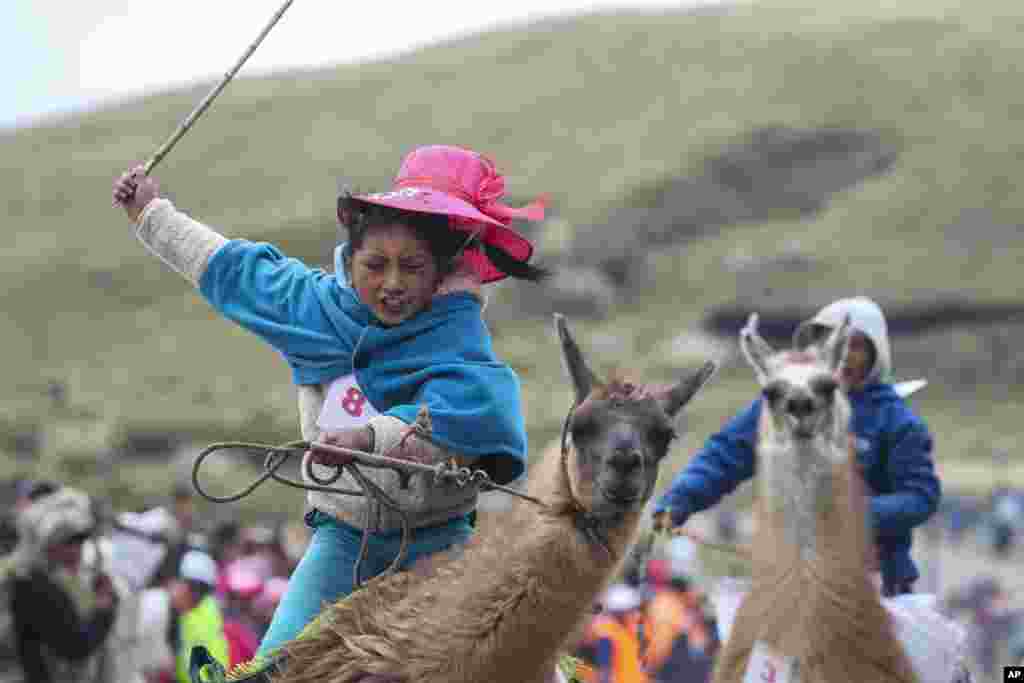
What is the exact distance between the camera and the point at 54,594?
1031cm

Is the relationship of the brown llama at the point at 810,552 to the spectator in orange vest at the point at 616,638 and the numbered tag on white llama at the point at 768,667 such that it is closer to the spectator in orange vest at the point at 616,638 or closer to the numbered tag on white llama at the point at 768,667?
the numbered tag on white llama at the point at 768,667

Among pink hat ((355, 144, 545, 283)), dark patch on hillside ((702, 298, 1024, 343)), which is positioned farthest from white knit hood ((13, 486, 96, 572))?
dark patch on hillside ((702, 298, 1024, 343))

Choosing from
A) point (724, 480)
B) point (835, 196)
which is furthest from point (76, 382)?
point (724, 480)

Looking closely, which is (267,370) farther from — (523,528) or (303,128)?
(523,528)

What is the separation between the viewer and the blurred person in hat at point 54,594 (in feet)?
33.7

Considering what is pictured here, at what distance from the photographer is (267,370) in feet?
218

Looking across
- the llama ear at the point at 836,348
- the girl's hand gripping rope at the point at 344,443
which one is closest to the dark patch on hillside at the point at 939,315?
the llama ear at the point at 836,348

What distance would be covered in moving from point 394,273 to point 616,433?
0.79m

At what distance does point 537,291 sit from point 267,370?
13604 millimetres

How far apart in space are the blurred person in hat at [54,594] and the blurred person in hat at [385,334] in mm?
4562

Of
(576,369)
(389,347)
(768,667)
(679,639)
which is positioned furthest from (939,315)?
(389,347)

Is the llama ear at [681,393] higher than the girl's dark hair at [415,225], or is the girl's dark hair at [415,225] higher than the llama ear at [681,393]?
the girl's dark hair at [415,225]

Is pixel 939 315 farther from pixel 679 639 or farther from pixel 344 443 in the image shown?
pixel 344 443

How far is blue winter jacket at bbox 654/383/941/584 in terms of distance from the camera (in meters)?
8.77
